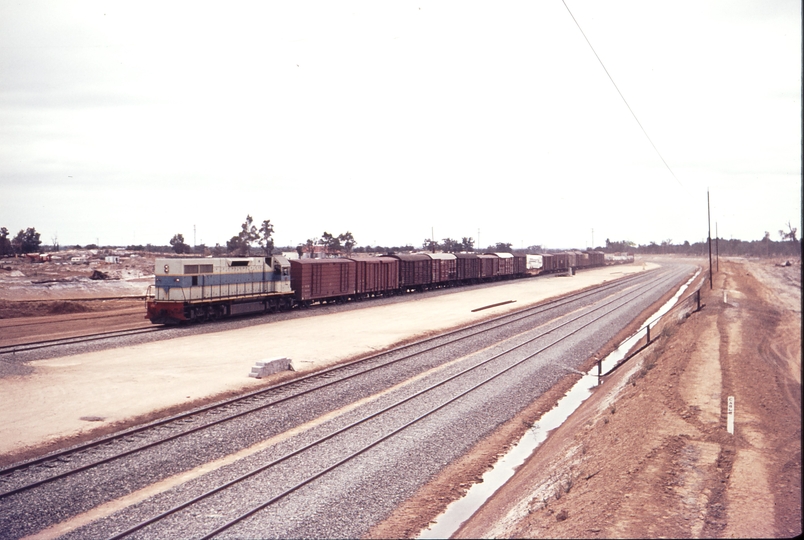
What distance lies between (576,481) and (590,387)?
469 inches

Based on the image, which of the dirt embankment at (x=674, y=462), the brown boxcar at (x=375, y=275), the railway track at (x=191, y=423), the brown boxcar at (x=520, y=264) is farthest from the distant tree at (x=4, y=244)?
the dirt embankment at (x=674, y=462)

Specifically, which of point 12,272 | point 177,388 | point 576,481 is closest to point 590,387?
point 576,481

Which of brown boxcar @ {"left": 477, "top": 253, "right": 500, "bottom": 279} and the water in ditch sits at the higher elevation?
brown boxcar @ {"left": 477, "top": 253, "right": 500, "bottom": 279}

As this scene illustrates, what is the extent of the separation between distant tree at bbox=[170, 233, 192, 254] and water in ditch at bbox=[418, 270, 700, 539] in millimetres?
119338

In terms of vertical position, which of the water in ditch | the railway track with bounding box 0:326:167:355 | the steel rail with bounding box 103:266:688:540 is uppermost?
the railway track with bounding box 0:326:167:355

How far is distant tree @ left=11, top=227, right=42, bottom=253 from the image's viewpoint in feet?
321

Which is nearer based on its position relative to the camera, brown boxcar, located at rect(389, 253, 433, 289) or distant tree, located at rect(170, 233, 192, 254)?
brown boxcar, located at rect(389, 253, 433, 289)

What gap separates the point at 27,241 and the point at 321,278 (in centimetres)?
8687

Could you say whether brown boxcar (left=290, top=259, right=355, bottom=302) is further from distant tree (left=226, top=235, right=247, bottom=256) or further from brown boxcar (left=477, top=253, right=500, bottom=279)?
distant tree (left=226, top=235, right=247, bottom=256)

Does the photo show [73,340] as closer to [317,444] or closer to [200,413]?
[200,413]

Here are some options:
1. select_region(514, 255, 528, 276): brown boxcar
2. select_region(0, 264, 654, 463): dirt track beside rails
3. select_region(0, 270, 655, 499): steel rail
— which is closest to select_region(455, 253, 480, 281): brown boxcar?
select_region(514, 255, 528, 276): brown boxcar

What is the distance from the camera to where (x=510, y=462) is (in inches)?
564

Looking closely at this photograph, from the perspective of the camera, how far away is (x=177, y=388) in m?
18.8

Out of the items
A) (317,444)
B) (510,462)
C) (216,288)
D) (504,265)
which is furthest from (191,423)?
(504,265)
